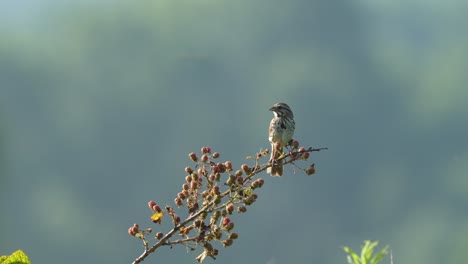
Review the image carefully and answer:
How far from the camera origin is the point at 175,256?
172500mm

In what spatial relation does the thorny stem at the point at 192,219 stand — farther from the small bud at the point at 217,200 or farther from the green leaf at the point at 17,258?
the green leaf at the point at 17,258

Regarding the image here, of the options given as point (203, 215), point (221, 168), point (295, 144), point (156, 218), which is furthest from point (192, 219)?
point (295, 144)

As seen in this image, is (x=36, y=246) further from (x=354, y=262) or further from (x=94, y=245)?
(x=354, y=262)

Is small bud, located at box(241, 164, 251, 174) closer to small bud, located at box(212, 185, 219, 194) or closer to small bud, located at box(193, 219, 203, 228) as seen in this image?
small bud, located at box(212, 185, 219, 194)

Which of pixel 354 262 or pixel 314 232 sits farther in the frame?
pixel 314 232

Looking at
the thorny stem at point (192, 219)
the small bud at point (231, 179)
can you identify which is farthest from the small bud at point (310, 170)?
the small bud at point (231, 179)

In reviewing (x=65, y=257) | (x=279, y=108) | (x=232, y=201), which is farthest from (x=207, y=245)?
(x=65, y=257)

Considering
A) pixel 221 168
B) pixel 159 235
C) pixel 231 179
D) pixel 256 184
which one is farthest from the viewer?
pixel 221 168

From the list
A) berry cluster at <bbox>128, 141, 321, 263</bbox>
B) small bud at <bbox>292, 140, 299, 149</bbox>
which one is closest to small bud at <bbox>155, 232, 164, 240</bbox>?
berry cluster at <bbox>128, 141, 321, 263</bbox>

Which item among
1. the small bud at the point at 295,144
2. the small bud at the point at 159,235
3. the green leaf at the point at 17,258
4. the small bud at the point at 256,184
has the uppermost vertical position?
the small bud at the point at 295,144

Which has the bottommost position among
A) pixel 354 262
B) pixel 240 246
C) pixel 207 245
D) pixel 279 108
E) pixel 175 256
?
pixel 354 262

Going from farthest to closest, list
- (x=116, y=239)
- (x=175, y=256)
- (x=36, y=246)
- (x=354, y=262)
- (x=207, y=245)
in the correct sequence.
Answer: (x=36, y=246), (x=116, y=239), (x=175, y=256), (x=207, y=245), (x=354, y=262)

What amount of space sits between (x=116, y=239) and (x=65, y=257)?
Answer: 14.8 m

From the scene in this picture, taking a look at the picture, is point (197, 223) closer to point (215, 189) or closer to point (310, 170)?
point (215, 189)
